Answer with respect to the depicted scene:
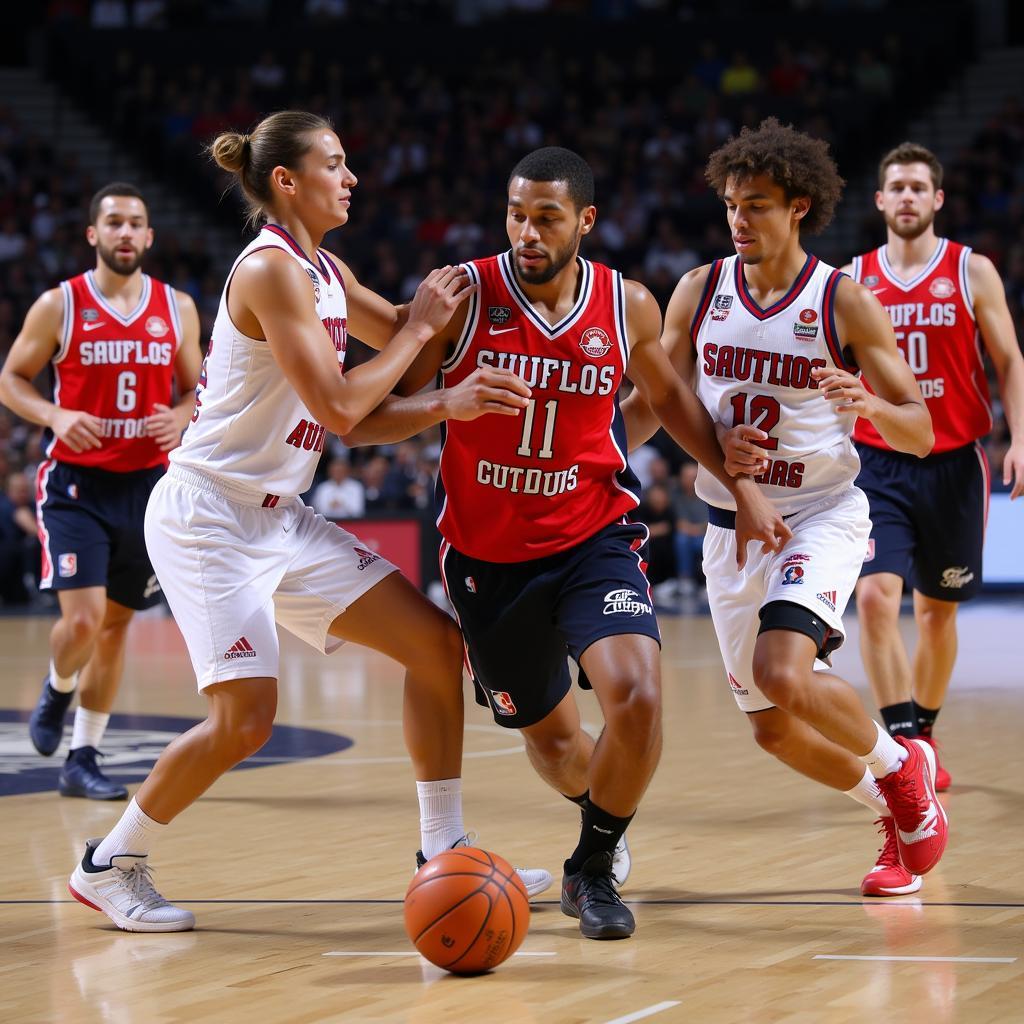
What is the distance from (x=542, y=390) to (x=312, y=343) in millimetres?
649

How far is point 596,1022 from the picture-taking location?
11.5 ft

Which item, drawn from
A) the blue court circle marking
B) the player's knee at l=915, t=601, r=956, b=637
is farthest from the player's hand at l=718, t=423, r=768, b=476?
the blue court circle marking

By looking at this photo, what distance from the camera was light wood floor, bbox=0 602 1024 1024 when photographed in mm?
3719

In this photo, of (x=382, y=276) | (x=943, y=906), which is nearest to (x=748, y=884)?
(x=943, y=906)

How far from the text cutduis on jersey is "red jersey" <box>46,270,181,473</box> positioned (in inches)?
110

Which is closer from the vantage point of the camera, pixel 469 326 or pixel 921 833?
pixel 469 326

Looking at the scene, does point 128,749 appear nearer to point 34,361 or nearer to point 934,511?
point 34,361

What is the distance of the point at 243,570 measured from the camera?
4.55 meters

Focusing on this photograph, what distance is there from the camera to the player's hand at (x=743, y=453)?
485cm

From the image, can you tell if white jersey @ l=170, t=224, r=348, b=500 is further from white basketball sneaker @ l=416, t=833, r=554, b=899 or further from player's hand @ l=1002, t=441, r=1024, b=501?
player's hand @ l=1002, t=441, r=1024, b=501

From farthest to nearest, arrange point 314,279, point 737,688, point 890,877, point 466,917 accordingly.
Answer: point 737,688
point 890,877
point 314,279
point 466,917

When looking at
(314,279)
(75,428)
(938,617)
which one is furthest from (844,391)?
(75,428)

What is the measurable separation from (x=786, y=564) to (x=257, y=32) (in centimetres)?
2002

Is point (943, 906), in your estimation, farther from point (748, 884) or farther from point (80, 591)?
point (80, 591)
